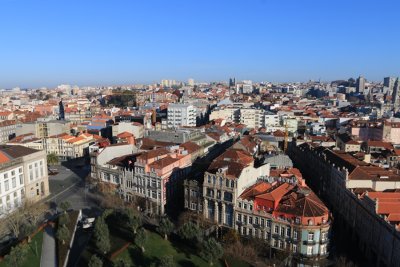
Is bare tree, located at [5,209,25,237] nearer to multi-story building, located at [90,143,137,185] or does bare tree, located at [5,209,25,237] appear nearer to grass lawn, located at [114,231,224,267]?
multi-story building, located at [90,143,137,185]

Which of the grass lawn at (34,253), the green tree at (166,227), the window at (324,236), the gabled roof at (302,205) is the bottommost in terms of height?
the grass lawn at (34,253)

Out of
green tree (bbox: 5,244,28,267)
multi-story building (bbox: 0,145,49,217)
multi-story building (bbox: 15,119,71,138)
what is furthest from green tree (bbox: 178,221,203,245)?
multi-story building (bbox: 15,119,71,138)

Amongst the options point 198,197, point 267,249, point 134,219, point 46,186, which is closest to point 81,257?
point 134,219

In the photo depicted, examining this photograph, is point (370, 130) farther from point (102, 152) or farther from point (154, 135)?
point (102, 152)

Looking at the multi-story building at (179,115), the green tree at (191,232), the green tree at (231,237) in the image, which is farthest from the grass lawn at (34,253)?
the multi-story building at (179,115)

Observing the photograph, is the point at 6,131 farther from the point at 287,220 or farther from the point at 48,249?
the point at 287,220

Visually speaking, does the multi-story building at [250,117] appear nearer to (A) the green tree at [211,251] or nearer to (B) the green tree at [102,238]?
(A) the green tree at [211,251]
